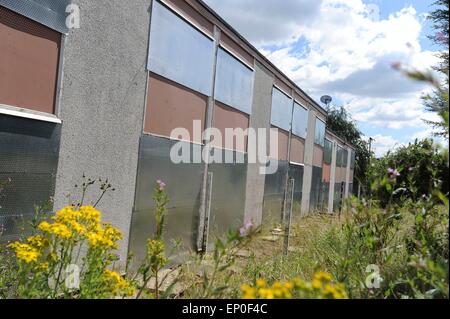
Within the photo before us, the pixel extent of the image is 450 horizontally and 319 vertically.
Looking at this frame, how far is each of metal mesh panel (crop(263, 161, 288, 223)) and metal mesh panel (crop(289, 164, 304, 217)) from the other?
78 centimetres

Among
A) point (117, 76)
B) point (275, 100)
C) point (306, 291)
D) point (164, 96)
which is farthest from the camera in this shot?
point (275, 100)

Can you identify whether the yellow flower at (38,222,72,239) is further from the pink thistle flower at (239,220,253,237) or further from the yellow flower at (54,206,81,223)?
the pink thistle flower at (239,220,253,237)

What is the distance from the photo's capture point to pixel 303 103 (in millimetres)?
14320

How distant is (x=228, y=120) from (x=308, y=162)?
7833mm

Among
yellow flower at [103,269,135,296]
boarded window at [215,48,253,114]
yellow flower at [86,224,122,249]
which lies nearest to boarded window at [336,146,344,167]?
boarded window at [215,48,253,114]

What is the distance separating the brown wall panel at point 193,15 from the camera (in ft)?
19.7

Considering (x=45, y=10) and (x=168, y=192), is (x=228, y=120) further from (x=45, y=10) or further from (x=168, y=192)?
(x=45, y=10)

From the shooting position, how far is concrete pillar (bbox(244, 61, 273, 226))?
9.41 m

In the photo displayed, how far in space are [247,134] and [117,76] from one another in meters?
4.70

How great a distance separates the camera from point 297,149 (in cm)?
1362

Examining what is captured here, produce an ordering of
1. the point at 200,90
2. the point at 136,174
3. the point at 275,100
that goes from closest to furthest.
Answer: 1. the point at 136,174
2. the point at 200,90
3. the point at 275,100

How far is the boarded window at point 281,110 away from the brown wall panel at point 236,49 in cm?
190
